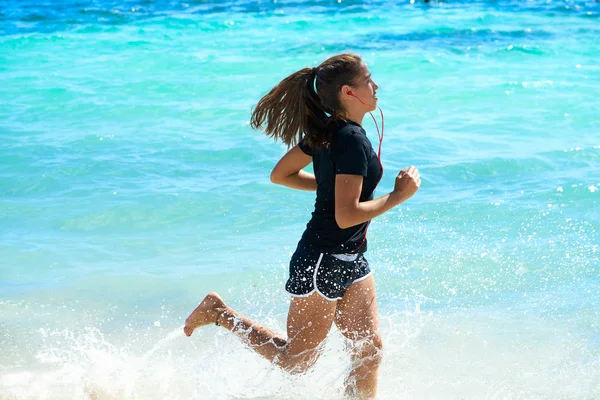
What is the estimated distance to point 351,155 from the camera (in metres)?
3.31

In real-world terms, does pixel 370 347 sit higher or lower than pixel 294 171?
lower

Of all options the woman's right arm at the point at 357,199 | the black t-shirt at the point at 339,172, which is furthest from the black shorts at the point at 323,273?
the woman's right arm at the point at 357,199

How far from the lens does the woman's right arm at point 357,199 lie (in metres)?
3.32

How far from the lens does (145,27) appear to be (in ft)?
64.1

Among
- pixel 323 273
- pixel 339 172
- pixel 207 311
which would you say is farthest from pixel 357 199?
pixel 207 311

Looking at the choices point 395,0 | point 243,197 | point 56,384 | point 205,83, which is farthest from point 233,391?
point 395,0

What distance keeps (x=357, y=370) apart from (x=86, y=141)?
6.35 metres

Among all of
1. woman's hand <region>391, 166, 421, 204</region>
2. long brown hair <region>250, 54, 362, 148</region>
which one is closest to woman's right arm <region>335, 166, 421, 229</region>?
woman's hand <region>391, 166, 421, 204</region>

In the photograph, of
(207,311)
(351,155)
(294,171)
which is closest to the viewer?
(351,155)

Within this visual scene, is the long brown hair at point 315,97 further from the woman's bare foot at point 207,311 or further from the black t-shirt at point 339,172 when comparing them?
the woman's bare foot at point 207,311

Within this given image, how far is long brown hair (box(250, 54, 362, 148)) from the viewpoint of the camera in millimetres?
3459

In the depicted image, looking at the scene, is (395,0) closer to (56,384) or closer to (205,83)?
(205,83)

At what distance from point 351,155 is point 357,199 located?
185mm

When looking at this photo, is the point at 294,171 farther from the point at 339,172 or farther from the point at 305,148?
the point at 339,172
